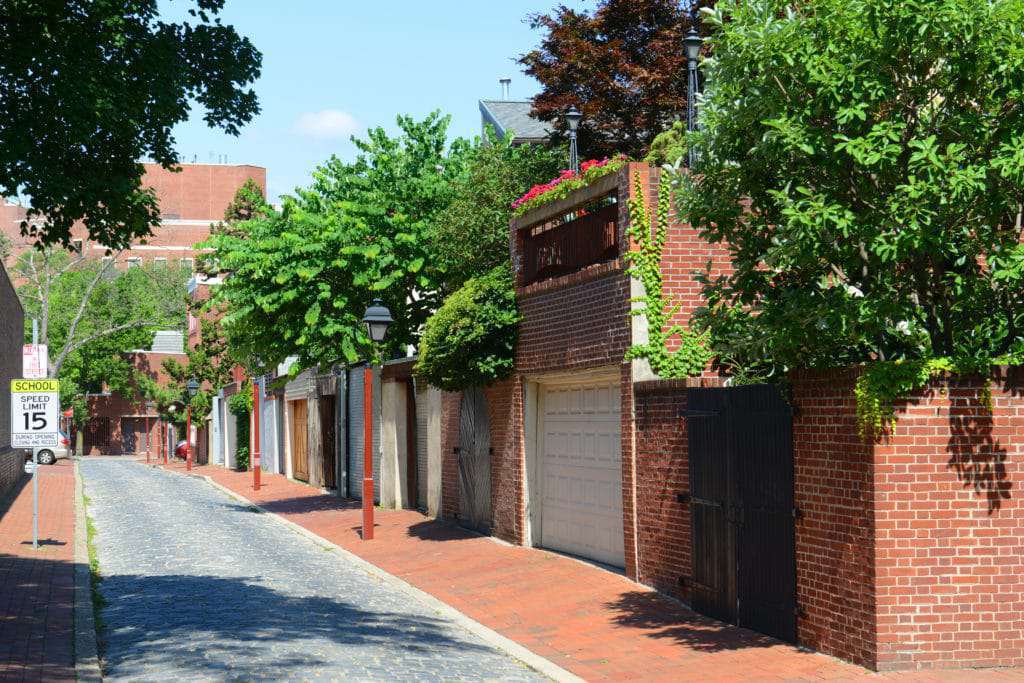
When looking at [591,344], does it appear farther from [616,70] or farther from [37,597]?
[616,70]

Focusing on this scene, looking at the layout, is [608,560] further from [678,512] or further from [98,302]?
[98,302]

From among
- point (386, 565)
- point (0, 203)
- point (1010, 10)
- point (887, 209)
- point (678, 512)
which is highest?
point (0, 203)

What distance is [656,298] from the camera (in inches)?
581

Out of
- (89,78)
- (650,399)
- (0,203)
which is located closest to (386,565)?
(650,399)

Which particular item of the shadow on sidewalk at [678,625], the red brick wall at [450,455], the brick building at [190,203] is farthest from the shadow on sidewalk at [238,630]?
the brick building at [190,203]

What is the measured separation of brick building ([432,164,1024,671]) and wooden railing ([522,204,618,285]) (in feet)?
0.13

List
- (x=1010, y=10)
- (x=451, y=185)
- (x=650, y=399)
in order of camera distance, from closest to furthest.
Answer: (x=1010, y=10) < (x=650, y=399) < (x=451, y=185)

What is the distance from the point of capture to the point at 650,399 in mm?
14477

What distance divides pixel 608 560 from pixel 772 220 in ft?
22.1

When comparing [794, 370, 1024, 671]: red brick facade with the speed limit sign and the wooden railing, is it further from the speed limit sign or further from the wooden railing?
the speed limit sign

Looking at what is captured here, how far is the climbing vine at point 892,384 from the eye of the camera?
9.54 meters

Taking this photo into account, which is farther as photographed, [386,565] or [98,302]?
[98,302]

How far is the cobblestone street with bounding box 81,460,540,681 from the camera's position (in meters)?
10.2

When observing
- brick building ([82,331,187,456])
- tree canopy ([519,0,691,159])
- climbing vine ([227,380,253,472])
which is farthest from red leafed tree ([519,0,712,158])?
brick building ([82,331,187,456])
